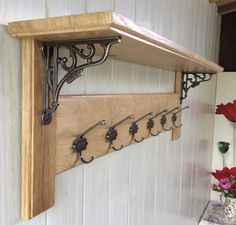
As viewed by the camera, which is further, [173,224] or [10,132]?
[173,224]

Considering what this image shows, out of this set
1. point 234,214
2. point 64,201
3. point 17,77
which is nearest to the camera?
point 17,77

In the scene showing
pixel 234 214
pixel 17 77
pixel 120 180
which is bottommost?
pixel 234 214

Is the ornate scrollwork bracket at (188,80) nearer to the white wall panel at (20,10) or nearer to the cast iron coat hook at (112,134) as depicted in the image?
the cast iron coat hook at (112,134)

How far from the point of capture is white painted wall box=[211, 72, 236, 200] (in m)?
2.51

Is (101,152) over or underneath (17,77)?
underneath

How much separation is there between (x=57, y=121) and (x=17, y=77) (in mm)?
127

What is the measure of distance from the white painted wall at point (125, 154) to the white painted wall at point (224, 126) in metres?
0.60

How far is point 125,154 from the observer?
3.21 feet

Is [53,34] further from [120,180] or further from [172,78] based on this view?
[172,78]

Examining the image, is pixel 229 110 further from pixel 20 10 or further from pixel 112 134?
pixel 20 10

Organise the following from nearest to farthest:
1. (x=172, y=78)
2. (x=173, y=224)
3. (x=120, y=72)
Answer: (x=120, y=72), (x=172, y=78), (x=173, y=224)

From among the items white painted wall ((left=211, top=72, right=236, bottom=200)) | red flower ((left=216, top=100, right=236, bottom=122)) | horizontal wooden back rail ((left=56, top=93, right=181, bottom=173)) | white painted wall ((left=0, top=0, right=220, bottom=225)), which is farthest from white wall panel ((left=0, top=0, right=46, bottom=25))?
white painted wall ((left=211, top=72, right=236, bottom=200))

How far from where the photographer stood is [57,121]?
0.62 m

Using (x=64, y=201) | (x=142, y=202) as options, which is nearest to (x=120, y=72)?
(x=64, y=201)
